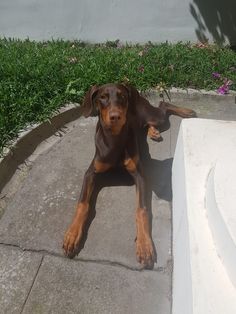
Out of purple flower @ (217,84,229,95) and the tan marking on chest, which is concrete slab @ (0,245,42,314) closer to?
the tan marking on chest

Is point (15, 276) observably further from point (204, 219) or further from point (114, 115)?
point (204, 219)

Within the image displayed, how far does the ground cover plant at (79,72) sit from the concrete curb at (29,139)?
0.29 ft

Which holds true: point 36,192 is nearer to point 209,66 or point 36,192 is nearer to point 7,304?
point 7,304

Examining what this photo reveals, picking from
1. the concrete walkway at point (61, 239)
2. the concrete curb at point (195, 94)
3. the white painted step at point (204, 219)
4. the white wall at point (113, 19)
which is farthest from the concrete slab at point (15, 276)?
the white wall at point (113, 19)

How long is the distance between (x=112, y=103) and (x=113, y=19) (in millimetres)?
3553

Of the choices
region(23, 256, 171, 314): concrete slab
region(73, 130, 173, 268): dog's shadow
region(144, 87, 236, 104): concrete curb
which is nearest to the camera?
region(23, 256, 171, 314): concrete slab

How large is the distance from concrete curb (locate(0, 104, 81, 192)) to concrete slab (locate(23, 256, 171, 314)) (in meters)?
1.18

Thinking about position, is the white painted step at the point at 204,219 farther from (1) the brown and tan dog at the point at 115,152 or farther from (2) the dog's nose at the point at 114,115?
(2) the dog's nose at the point at 114,115

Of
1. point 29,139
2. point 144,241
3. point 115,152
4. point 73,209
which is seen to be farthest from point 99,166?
point 29,139

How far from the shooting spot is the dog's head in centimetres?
308

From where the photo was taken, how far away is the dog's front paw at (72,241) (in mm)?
3023

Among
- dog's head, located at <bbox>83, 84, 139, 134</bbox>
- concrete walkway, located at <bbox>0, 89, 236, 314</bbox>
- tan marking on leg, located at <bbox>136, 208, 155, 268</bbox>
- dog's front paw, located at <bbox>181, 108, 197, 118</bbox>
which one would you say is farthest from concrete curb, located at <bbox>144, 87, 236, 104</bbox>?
tan marking on leg, located at <bbox>136, 208, 155, 268</bbox>

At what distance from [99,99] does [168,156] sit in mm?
1232

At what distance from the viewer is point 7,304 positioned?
108 inches
